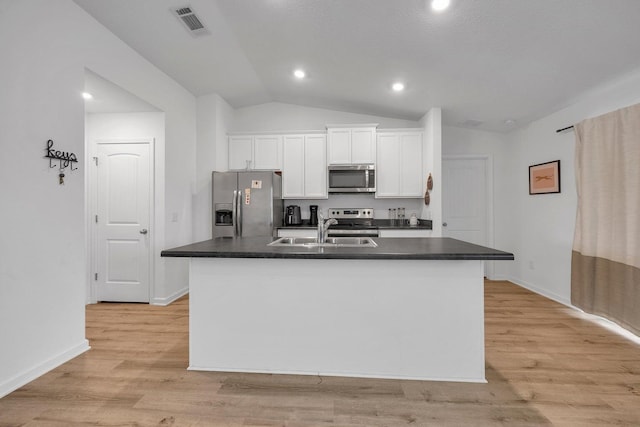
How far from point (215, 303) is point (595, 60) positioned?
3750 millimetres

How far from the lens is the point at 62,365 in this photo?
225 cm

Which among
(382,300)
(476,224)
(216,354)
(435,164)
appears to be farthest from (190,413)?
(476,224)

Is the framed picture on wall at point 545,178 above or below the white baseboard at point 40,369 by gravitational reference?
above

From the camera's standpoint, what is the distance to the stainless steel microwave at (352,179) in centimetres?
441

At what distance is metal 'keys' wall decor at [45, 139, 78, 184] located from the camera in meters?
2.21

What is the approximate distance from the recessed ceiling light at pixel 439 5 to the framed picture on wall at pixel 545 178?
2687 millimetres

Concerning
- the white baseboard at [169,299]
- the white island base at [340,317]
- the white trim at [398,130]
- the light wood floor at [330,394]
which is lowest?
the light wood floor at [330,394]

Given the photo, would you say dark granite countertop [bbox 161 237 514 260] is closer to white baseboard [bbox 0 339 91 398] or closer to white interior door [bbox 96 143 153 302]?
white baseboard [bbox 0 339 91 398]

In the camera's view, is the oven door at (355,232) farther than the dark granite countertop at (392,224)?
No

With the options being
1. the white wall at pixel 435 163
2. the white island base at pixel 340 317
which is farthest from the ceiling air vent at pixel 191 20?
the white wall at pixel 435 163

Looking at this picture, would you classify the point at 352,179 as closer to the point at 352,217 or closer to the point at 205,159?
the point at 352,217

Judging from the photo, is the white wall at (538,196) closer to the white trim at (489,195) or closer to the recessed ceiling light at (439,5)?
the white trim at (489,195)

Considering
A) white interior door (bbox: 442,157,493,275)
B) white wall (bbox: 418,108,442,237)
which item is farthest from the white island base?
white interior door (bbox: 442,157,493,275)

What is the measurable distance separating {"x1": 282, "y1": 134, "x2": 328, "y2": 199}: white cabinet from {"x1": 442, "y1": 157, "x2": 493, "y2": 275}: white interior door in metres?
2.04
